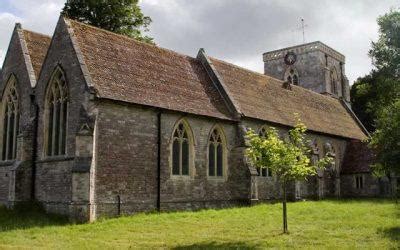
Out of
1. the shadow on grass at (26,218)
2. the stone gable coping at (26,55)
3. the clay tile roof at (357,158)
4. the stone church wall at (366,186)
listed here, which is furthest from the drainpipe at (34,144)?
the clay tile roof at (357,158)

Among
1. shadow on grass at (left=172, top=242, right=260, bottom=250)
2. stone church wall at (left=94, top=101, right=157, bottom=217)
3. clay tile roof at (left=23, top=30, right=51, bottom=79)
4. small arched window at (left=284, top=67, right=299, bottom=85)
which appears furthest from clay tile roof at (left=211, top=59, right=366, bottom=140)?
shadow on grass at (left=172, top=242, right=260, bottom=250)

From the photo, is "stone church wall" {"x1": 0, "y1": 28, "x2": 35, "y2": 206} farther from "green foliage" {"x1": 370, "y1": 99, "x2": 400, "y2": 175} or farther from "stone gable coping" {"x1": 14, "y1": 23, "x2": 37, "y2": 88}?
"green foliage" {"x1": 370, "y1": 99, "x2": 400, "y2": 175}

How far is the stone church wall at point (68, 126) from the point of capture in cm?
2006

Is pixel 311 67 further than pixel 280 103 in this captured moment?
Yes

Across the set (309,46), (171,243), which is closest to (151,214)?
(171,243)

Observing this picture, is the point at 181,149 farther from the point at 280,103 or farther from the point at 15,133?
the point at 280,103

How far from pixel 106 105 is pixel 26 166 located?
16.8 feet

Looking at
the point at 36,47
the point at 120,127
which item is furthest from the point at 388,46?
the point at 36,47

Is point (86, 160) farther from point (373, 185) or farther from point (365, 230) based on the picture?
point (373, 185)

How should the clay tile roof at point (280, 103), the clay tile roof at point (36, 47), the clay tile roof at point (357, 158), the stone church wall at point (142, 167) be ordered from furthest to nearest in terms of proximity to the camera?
the clay tile roof at point (357, 158), the clay tile roof at point (280, 103), the clay tile roof at point (36, 47), the stone church wall at point (142, 167)

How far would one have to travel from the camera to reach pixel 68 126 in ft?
68.6

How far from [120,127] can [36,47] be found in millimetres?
8561

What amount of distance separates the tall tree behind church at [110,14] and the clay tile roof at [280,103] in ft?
32.5

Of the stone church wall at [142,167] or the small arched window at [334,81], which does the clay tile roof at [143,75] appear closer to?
the stone church wall at [142,167]
